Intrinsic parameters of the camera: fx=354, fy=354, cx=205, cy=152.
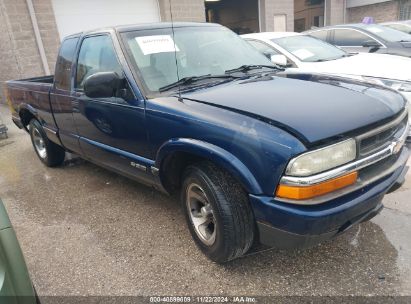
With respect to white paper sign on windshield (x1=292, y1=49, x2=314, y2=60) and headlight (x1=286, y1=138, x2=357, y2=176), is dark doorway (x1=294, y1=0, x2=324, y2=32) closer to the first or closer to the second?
white paper sign on windshield (x1=292, y1=49, x2=314, y2=60)

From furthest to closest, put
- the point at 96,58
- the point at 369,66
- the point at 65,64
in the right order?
1. the point at 369,66
2. the point at 65,64
3. the point at 96,58

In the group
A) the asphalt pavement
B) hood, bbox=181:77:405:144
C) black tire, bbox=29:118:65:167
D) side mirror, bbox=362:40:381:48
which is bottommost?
the asphalt pavement

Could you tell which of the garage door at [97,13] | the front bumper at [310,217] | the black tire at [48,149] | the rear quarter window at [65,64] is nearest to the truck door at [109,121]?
the rear quarter window at [65,64]

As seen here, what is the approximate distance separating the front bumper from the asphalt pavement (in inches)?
18.4

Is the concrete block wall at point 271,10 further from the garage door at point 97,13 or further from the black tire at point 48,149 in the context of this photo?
the black tire at point 48,149

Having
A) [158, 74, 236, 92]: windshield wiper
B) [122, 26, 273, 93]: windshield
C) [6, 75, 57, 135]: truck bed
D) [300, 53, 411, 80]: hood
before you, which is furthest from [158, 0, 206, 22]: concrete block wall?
[158, 74, 236, 92]: windshield wiper

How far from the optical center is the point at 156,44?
3098 mm

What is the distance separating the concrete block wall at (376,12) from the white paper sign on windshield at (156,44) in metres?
21.4

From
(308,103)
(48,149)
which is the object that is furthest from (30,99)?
(308,103)

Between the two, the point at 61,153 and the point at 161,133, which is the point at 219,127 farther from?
the point at 61,153

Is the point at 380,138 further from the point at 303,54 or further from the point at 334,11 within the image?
the point at 334,11

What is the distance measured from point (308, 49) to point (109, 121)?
13.4ft

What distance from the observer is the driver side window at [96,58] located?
3.19m

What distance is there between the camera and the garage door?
998 cm
